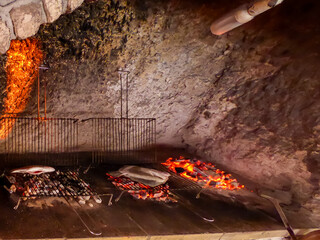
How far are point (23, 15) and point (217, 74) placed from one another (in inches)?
124

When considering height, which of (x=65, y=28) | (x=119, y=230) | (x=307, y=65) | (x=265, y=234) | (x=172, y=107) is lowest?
(x=265, y=234)

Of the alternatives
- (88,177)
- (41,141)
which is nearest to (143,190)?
(88,177)

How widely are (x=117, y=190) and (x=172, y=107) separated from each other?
1.98 meters

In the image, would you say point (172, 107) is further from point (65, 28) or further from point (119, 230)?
point (119, 230)

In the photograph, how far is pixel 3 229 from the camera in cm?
214

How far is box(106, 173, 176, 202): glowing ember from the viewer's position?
3.13 metres

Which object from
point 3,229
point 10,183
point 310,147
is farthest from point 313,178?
point 10,183

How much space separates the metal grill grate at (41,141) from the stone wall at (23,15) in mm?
2210

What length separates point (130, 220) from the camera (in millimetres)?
2576

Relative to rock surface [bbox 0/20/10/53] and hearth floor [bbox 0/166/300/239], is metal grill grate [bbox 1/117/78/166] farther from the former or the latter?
rock surface [bbox 0/20/10/53]

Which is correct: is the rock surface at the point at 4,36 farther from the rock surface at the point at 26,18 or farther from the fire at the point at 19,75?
the fire at the point at 19,75

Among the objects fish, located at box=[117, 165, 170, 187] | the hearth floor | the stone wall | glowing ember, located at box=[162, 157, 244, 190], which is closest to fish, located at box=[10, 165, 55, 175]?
the hearth floor

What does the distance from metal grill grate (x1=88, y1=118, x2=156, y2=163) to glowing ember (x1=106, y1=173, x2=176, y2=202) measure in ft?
3.46

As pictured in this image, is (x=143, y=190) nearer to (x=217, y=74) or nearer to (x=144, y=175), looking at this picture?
(x=144, y=175)
